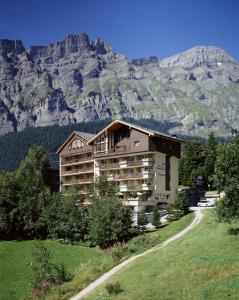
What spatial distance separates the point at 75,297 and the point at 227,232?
53.0 feet

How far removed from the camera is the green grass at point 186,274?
26234 millimetres

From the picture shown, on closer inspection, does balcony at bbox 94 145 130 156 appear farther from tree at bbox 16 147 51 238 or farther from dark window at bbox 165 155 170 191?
tree at bbox 16 147 51 238

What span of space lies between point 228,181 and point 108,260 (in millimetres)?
12629

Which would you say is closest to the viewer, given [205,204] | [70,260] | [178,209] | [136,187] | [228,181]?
[228,181]

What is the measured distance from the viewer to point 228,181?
3938 cm

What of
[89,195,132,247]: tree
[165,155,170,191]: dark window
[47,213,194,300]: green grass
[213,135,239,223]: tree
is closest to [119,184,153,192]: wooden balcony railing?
[165,155,170,191]: dark window

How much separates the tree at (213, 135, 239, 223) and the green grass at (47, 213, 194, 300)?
976 cm

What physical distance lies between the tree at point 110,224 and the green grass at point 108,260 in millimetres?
3425

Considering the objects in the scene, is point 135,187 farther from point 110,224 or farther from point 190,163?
point 190,163

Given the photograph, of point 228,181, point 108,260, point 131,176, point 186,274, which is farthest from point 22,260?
point 131,176

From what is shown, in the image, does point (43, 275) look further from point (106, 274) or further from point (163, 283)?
point (163, 283)

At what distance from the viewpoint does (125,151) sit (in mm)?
81125

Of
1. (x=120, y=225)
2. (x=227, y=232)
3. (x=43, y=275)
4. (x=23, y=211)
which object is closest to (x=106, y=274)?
(x=43, y=275)

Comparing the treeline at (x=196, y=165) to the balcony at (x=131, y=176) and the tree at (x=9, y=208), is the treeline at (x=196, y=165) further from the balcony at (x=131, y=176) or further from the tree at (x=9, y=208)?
the tree at (x=9, y=208)
